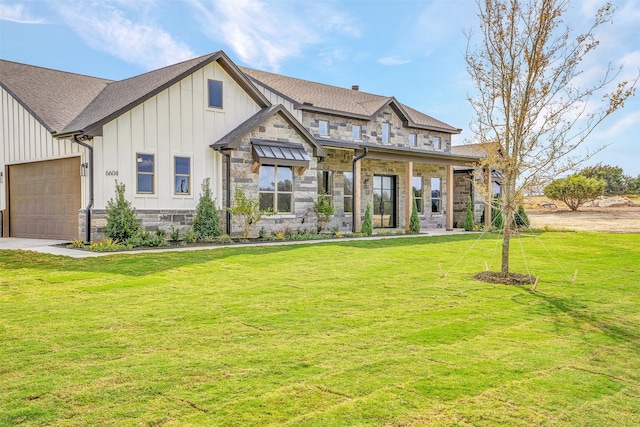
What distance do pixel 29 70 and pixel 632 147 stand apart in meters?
20.7

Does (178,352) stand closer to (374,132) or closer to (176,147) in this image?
(176,147)

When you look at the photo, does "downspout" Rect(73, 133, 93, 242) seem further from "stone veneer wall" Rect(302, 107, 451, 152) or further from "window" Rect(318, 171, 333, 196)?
"window" Rect(318, 171, 333, 196)

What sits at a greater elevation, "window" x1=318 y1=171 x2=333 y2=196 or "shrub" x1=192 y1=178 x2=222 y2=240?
"window" x1=318 y1=171 x2=333 y2=196

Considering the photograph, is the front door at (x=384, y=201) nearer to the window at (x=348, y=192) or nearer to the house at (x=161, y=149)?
the window at (x=348, y=192)

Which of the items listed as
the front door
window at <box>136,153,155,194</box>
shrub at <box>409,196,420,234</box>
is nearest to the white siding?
the front door

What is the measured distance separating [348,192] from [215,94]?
7.63m

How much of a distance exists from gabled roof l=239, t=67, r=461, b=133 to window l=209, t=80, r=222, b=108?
428 centimetres

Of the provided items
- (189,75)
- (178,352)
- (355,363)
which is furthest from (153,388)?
(189,75)

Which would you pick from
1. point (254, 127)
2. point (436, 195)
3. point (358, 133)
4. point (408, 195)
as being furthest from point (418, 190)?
point (254, 127)

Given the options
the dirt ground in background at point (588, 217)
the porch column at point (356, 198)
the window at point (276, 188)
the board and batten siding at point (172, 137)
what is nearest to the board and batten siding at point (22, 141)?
the board and batten siding at point (172, 137)

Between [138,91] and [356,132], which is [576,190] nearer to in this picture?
[356,132]

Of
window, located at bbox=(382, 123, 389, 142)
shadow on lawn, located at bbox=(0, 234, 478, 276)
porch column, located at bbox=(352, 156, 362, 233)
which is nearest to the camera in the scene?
shadow on lawn, located at bbox=(0, 234, 478, 276)

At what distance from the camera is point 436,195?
25.2m

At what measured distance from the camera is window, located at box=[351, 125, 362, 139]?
863 inches
